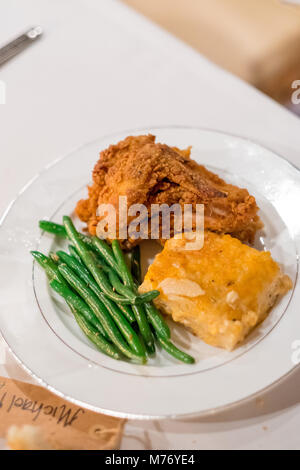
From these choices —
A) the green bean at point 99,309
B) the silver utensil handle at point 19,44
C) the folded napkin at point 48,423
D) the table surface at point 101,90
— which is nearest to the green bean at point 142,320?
the green bean at point 99,309

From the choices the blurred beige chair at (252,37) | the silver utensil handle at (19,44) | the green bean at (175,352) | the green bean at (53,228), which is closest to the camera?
the green bean at (175,352)

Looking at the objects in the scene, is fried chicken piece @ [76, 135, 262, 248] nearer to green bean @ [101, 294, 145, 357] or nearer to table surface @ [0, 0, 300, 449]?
green bean @ [101, 294, 145, 357]

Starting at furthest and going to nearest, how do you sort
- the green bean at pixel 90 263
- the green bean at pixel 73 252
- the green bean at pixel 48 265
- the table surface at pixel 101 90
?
1. the table surface at pixel 101 90
2. the green bean at pixel 73 252
3. the green bean at pixel 48 265
4. the green bean at pixel 90 263

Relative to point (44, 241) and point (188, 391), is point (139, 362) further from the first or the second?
point (44, 241)

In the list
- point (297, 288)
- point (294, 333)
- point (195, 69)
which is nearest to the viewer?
point (294, 333)

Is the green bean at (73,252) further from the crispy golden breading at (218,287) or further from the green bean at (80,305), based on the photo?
the crispy golden breading at (218,287)
